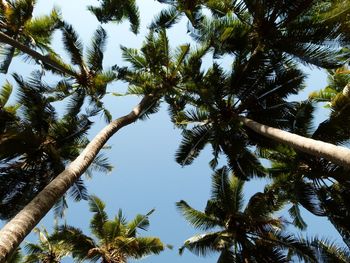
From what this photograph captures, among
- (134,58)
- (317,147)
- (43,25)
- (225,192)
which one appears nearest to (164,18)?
(134,58)

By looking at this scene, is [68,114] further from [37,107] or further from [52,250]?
[52,250]

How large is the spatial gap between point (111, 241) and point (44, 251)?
2.91 m

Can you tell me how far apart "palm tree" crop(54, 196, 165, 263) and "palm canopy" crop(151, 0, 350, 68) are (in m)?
7.53

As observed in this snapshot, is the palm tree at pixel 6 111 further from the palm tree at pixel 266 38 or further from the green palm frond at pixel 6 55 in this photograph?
the palm tree at pixel 266 38

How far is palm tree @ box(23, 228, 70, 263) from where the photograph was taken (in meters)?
15.9

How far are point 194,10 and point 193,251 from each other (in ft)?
30.8

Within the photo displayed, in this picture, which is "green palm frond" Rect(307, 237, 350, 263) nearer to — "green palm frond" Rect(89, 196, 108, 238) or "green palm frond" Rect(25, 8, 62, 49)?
"green palm frond" Rect(89, 196, 108, 238)

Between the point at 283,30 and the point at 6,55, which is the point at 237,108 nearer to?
the point at 283,30

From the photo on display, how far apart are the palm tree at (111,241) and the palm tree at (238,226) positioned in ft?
7.45

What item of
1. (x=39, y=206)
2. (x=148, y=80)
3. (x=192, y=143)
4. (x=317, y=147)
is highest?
(x=148, y=80)

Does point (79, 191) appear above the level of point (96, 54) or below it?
below

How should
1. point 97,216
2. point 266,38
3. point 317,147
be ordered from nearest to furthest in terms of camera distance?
point 317,147 → point 266,38 → point 97,216

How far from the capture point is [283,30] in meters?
12.5

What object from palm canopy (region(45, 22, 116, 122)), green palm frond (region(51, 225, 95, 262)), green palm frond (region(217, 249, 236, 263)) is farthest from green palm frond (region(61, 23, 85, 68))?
green palm frond (region(217, 249, 236, 263))
